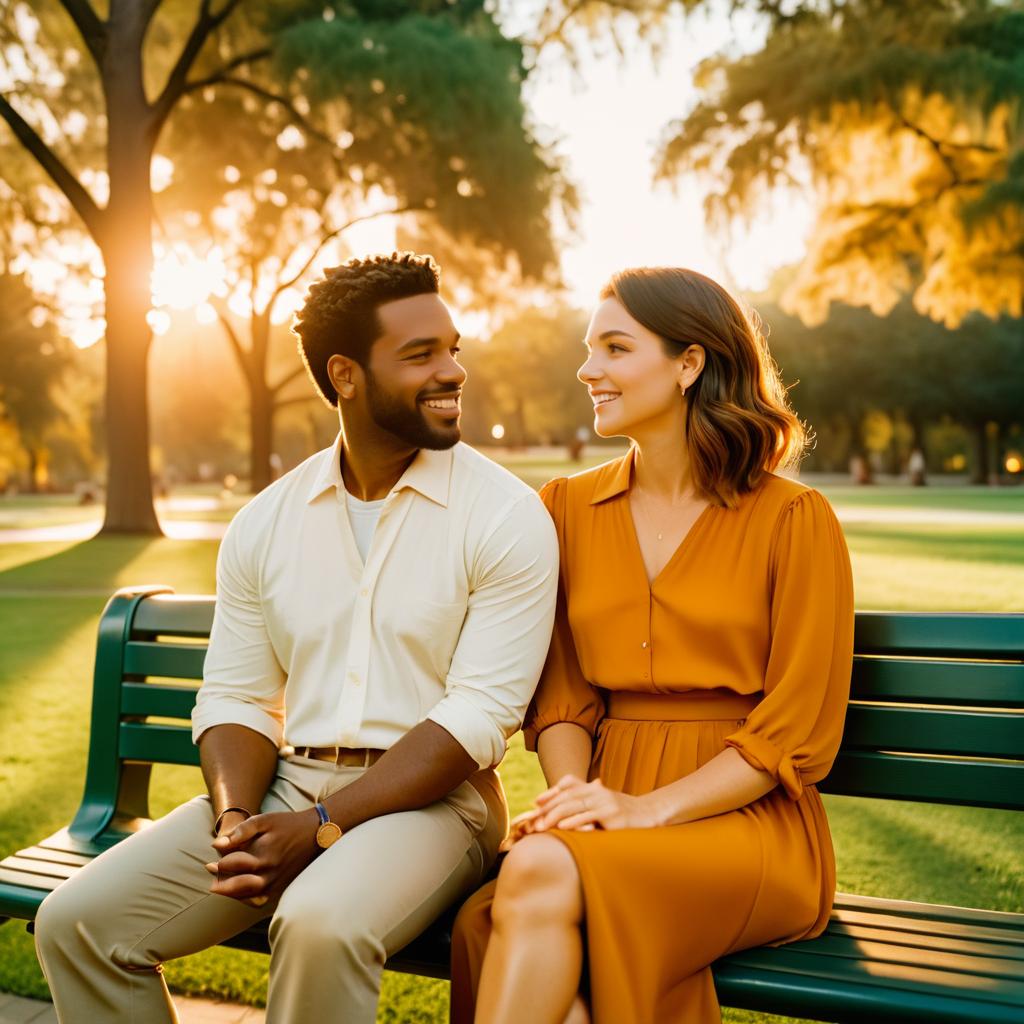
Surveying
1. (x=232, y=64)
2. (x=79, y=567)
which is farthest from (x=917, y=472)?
(x=79, y=567)

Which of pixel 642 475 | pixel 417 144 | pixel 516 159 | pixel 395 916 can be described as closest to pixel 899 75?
pixel 516 159

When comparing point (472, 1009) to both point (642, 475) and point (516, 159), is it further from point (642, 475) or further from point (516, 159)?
point (516, 159)

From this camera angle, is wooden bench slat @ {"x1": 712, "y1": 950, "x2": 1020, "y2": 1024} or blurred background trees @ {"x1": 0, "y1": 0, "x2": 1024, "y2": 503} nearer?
wooden bench slat @ {"x1": 712, "y1": 950, "x2": 1020, "y2": 1024}

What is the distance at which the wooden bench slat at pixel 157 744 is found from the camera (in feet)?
11.8

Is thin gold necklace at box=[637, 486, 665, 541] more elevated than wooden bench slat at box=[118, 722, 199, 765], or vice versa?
thin gold necklace at box=[637, 486, 665, 541]

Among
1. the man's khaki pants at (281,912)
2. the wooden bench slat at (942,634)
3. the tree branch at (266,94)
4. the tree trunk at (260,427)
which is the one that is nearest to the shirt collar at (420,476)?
the man's khaki pants at (281,912)

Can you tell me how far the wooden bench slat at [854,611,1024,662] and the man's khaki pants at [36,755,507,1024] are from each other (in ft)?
3.59

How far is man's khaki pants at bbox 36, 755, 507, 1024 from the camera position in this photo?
7.86 feet

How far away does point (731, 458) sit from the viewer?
304 cm

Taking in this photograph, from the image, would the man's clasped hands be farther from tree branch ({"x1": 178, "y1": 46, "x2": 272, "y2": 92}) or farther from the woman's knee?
tree branch ({"x1": 178, "y1": 46, "x2": 272, "y2": 92})

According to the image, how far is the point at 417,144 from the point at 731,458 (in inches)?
709

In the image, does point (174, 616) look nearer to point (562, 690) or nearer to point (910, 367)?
point (562, 690)

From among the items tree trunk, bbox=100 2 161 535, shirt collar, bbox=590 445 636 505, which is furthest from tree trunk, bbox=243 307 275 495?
shirt collar, bbox=590 445 636 505

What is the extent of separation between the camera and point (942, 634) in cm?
295
